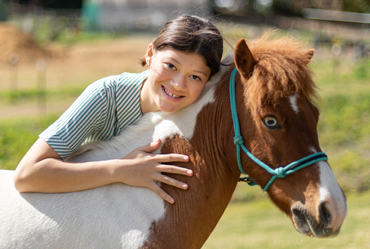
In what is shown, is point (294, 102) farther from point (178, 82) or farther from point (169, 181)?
point (169, 181)

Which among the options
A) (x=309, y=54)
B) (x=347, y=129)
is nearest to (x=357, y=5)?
(x=347, y=129)

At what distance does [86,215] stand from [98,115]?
22.7 inches

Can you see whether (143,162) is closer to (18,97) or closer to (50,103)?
(50,103)

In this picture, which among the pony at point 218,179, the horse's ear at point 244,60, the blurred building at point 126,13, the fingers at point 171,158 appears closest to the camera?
the pony at point 218,179

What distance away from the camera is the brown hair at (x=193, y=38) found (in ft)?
7.22

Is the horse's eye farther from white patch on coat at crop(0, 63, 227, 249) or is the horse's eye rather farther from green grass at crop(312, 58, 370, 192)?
green grass at crop(312, 58, 370, 192)

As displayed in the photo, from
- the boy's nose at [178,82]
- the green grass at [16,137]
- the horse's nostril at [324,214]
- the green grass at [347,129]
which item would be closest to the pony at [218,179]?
the horse's nostril at [324,214]

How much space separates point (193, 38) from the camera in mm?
2205

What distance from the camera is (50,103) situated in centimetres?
1179

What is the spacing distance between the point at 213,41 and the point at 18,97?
11.8m

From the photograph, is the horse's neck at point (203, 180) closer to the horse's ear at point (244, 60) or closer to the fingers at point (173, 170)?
the fingers at point (173, 170)

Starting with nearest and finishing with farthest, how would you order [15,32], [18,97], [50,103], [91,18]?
[50,103]
[18,97]
[15,32]
[91,18]

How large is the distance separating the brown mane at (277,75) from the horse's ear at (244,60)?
4 centimetres

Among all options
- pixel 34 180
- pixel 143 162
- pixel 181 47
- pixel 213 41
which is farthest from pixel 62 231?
pixel 213 41
